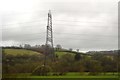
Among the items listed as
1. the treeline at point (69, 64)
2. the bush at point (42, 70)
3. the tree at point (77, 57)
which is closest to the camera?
the treeline at point (69, 64)

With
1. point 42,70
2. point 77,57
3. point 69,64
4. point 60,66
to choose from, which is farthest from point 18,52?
point 77,57

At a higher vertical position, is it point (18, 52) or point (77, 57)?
point (18, 52)

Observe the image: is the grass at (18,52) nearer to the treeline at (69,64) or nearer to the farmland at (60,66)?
the farmland at (60,66)

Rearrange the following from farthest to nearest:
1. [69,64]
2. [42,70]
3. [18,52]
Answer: [42,70] → [69,64] → [18,52]

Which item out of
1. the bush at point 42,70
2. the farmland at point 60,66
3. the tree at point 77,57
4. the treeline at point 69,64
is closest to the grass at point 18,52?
the farmland at point 60,66

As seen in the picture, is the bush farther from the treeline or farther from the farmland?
the farmland

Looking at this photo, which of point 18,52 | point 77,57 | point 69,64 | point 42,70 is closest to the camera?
point 18,52

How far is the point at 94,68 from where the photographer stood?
21.1 metres

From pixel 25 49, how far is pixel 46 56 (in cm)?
155

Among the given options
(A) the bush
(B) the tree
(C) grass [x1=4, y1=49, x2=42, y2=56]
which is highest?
(C) grass [x1=4, y1=49, x2=42, y2=56]

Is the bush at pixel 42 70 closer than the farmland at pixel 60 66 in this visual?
No

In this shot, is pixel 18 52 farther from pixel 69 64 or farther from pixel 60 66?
pixel 69 64

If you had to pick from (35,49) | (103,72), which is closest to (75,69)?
(103,72)

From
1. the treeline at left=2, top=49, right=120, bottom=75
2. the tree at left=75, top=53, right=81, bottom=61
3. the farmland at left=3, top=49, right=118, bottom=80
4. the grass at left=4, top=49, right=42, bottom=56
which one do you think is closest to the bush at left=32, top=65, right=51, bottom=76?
the treeline at left=2, top=49, right=120, bottom=75
